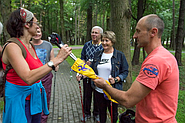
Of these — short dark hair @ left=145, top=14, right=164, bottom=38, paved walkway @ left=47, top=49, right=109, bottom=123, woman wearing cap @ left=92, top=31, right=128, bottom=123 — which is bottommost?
→ paved walkway @ left=47, top=49, right=109, bottom=123

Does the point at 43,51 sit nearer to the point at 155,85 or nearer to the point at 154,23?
the point at 154,23

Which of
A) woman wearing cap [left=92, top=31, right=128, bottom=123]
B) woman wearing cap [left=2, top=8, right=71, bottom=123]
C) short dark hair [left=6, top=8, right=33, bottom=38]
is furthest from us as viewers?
woman wearing cap [left=92, top=31, right=128, bottom=123]

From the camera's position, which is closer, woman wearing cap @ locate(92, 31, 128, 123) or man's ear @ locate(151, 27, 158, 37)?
man's ear @ locate(151, 27, 158, 37)

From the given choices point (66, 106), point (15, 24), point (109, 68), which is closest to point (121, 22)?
point (109, 68)

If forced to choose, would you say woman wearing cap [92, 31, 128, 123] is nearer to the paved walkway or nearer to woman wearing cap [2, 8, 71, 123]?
the paved walkway

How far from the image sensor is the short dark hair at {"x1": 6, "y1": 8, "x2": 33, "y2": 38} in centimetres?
180

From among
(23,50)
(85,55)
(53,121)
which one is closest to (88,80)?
(85,55)

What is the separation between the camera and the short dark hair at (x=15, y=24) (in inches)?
70.9

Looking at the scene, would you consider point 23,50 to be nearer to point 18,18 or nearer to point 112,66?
point 18,18

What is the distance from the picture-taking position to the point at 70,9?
40.7 meters

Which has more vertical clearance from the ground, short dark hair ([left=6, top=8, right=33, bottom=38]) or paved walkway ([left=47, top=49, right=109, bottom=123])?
short dark hair ([left=6, top=8, right=33, bottom=38])

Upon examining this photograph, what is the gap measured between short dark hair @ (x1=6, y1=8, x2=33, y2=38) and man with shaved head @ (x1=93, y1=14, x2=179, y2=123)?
1504mm

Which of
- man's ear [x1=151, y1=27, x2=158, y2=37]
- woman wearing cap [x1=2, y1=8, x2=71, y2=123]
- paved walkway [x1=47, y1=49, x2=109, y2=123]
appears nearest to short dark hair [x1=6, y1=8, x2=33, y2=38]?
woman wearing cap [x1=2, y1=8, x2=71, y2=123]

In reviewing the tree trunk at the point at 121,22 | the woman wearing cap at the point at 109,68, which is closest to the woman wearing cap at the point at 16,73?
the woman wearing cap at the point at 109,68
